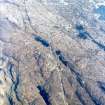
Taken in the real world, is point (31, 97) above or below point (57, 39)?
below

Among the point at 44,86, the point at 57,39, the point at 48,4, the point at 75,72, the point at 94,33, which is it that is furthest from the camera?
the point at 48,4

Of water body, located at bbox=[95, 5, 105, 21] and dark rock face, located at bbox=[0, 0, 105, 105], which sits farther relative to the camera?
water body, located at bbox=[95, 5, 105, 21]

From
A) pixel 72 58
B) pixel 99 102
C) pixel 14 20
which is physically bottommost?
pixel 99 102

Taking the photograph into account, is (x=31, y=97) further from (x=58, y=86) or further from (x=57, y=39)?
(x=57, y=39)

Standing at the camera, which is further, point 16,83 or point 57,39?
point 57,39

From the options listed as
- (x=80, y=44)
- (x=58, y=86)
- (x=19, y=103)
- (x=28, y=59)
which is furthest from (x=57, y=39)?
(x=19, y=103)

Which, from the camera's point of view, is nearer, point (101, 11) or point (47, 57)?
point (47, 57)

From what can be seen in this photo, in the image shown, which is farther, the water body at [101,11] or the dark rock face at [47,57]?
the water body at [101,11]

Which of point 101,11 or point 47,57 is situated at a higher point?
point 101,11
